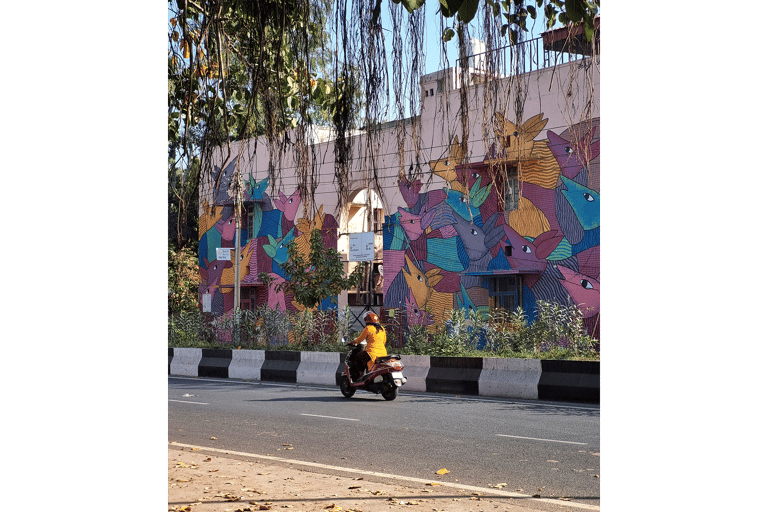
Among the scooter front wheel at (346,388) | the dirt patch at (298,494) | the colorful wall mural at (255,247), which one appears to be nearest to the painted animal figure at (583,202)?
the scooter front wheel at (346,388)

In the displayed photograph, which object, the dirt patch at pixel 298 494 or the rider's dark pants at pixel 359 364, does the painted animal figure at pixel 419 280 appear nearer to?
the rider's dark pants at pixel 359 364

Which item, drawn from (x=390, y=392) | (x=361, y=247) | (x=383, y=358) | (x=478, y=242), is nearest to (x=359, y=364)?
(x=383, y=358)

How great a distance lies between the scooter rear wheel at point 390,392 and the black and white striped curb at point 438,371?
1.60 m

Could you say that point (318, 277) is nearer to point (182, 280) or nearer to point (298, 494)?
point (182, 280)

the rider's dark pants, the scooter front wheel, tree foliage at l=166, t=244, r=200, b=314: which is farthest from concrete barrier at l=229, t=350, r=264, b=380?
tree foliage at l=166, t=244, r=200, b=314

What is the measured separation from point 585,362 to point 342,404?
12.4 ft

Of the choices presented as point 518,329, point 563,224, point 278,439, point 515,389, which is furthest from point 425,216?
point 278,439

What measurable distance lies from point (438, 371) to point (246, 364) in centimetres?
510

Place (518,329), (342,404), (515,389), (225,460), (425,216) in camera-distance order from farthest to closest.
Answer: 1. (425,216)
2. (518,329)
3. (515,389)
4. (342,404)
5. (225,460)

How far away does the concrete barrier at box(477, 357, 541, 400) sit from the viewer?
1301 cm

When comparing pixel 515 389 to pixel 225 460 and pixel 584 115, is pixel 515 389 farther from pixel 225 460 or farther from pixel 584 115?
pixel 584 115

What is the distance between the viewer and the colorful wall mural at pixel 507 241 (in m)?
18.9

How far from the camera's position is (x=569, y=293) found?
752 inches

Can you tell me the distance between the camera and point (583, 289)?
18.9 meters
